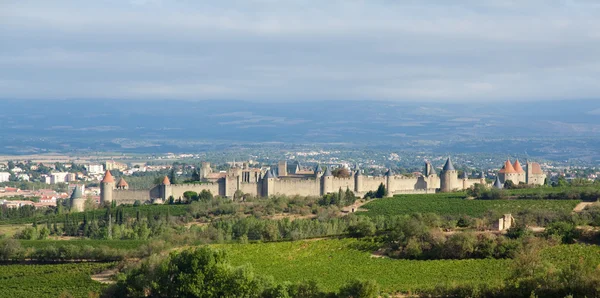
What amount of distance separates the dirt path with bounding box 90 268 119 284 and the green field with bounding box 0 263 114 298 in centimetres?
24

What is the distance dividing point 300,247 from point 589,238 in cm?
1039

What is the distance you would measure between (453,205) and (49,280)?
23.7 meters

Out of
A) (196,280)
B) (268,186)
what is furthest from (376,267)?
(268,186)

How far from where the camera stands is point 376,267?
104 feet

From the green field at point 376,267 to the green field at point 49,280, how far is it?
4.97m

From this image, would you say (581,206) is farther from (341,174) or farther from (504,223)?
(341,174)

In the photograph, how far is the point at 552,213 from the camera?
3978 cm

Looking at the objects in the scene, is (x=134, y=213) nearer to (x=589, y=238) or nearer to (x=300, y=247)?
(x=300, y=247)

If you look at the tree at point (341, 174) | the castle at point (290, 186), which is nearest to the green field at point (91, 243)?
the castle at point (290, 186)

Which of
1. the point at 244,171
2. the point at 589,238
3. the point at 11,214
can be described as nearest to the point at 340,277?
the point at 589,238

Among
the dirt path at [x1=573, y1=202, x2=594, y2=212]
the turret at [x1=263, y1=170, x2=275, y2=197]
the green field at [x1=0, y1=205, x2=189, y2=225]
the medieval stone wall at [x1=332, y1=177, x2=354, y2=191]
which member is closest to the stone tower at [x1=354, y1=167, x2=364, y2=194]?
the medieval stone wall at [x1=332, y1=177, x2=354, y2=191]

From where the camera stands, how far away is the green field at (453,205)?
1852 inches

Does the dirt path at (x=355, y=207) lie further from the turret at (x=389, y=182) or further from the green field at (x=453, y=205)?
the turret at (x=389, y=182)

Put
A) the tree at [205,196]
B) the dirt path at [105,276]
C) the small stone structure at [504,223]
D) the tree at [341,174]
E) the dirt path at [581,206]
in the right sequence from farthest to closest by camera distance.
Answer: the tree at [341,174]
the tree at [205,196]
the dirt path at [581,206]
the small stone structure at [504,223]
the dirt path at [105,276]
